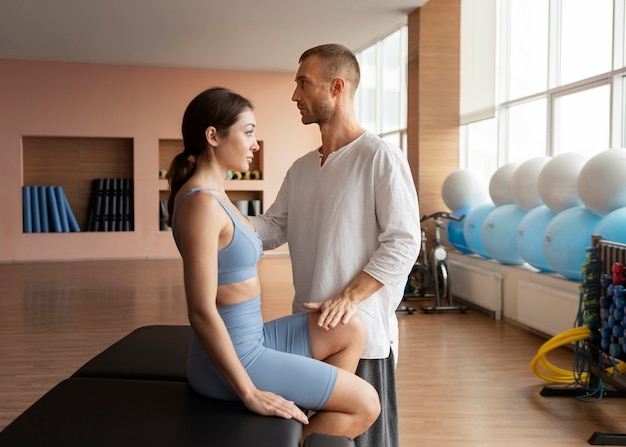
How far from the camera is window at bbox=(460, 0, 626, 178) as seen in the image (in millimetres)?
5059

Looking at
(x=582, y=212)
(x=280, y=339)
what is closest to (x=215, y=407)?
(x=280, y=339)

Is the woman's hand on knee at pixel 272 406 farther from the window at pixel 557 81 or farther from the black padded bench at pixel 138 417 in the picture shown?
the window at pixel 557 81

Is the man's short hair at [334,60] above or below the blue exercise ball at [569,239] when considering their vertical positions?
above

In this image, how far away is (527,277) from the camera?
5.25 metres

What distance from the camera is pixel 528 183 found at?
16.9 ft

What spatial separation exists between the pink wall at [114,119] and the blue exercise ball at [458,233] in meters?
4.90

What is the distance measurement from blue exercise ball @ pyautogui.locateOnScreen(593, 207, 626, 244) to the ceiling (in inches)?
155

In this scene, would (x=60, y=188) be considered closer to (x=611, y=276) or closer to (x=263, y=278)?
(x=263, y=278)

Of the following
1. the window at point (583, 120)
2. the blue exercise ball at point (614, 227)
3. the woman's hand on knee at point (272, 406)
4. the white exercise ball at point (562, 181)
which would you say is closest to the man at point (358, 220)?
the woman's hand on knee at point (272, 406)

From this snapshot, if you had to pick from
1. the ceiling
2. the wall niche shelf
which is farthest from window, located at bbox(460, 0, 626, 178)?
the wall niche shelf

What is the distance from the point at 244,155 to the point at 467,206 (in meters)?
4.96

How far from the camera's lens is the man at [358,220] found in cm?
207

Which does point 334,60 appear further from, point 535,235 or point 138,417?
point 535,235

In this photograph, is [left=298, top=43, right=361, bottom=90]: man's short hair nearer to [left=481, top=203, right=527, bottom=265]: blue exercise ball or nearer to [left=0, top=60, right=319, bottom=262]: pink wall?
[left=481, top=203, right=527, bottom=265]: blue exercise ball
